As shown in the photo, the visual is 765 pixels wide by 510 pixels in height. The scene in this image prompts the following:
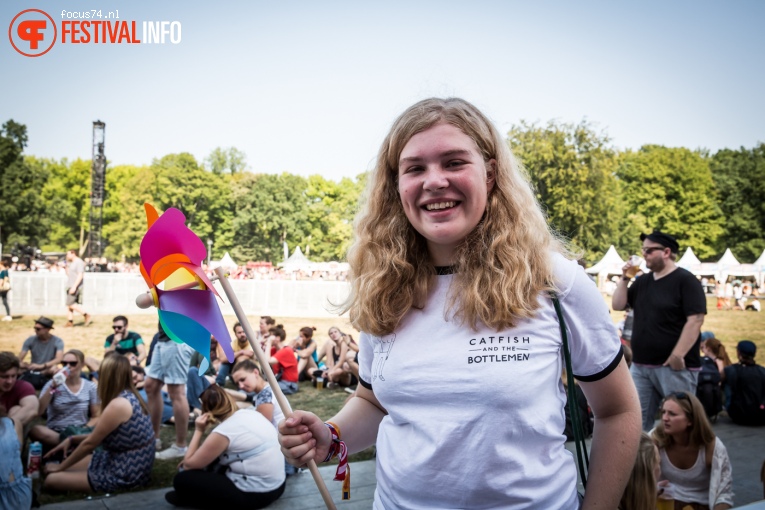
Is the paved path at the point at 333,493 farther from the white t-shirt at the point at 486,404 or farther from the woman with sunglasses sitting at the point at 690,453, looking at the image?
the white t-shirt at the point at 486,404

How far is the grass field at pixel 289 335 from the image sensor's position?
6.53 meters

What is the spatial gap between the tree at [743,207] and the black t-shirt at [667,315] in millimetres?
51709

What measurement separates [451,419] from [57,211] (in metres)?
58.2

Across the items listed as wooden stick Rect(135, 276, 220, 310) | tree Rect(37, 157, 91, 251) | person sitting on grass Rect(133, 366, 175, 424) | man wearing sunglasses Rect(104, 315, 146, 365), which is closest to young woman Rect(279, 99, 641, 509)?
wooden stick Rect(135, 276, 220, 310)

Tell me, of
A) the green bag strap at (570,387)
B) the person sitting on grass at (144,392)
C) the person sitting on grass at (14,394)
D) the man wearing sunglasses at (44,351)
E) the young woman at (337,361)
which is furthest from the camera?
the young woman at (337,361)

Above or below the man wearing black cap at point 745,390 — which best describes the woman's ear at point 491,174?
above

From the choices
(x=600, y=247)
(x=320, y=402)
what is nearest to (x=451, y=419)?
(x=320, y=402)

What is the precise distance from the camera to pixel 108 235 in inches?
2400

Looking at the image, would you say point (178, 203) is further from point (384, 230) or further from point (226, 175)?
point (384, 230)

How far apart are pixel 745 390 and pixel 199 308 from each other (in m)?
8.19

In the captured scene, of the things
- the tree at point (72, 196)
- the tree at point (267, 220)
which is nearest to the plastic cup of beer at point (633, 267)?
the tree at point (267, 220)

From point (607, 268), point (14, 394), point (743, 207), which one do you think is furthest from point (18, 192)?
point (743, 207)

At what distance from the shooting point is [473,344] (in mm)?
1470

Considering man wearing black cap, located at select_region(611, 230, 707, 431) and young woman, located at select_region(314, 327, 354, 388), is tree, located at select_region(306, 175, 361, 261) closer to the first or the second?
young woman, located at select_region(314, 327, 354, 388)
